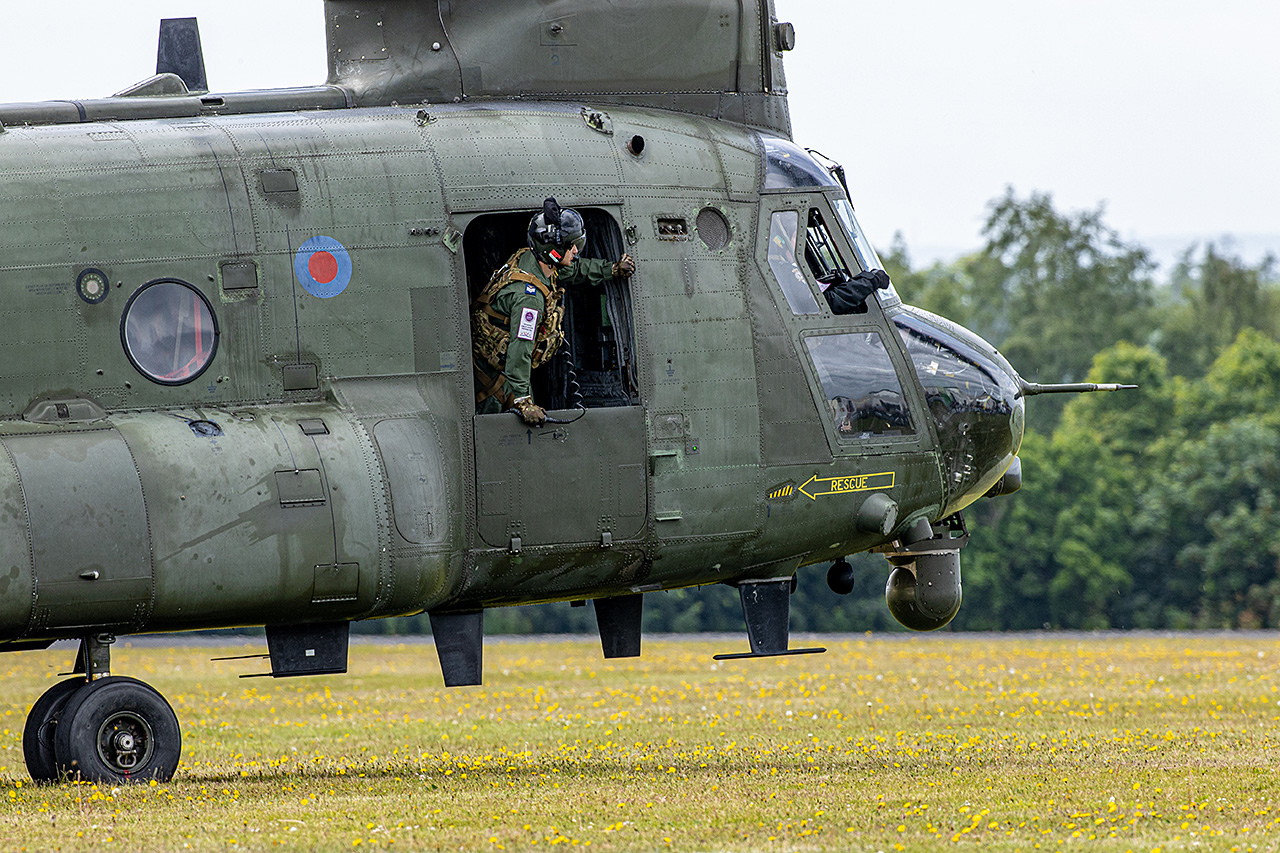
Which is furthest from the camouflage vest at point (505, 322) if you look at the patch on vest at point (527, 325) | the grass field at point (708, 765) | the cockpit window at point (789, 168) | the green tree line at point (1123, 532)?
the green tree line at point (1123, 532)

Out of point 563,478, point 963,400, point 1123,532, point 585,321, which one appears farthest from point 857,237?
point 1123,532

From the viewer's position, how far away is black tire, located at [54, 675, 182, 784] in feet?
41.2

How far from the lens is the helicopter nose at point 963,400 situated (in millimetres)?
14703

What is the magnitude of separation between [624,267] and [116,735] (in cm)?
511

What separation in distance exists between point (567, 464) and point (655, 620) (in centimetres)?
5227

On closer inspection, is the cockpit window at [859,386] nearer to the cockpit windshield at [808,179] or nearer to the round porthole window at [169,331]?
the cockpit windshield at [808,179]

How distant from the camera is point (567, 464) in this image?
1350cm

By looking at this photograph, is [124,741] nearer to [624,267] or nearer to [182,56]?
[624,267]

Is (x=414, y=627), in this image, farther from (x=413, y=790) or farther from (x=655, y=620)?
(x=413, y=790)

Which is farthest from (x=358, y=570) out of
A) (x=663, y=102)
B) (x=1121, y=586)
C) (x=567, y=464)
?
(x=1121, y=586)

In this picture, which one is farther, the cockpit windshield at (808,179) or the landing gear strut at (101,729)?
the cockpit windshield at (808,179)

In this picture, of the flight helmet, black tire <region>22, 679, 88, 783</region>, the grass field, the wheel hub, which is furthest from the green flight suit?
black tire <region>22, 679, 88, 783</region>

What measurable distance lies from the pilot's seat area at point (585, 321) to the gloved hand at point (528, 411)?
0.62m

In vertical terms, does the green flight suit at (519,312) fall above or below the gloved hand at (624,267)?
below
